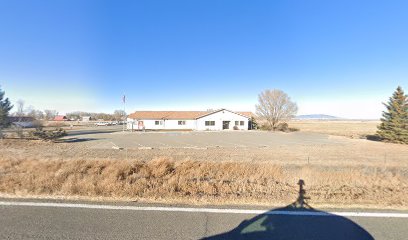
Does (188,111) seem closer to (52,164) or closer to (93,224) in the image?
(52,164)

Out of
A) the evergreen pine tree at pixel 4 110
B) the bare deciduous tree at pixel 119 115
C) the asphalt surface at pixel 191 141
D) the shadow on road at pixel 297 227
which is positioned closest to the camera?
the shadow on road at pixel 297 227

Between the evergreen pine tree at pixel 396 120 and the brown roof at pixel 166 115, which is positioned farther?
the brown roof at pixel 166 115

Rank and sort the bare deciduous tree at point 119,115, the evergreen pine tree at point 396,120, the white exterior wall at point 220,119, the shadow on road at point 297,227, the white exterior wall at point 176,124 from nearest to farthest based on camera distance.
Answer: the shadow on road at point 297,227 < the evergreen pine tree at point 396,120 < the white exterior wall at point 220,119 < the white exterior wall at point 176,124 < the bare deciduous tree at point 119,115

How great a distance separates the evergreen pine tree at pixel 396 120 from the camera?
29.1 metres

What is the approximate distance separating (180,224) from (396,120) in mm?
37078

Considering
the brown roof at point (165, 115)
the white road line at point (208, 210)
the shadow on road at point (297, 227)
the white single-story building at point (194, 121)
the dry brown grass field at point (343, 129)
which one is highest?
the brown roof at point (165, 115)

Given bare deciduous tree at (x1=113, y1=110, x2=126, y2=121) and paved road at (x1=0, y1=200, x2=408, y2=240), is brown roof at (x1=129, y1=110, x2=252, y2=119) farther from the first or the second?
bare deciduous tree at (x1=113, y1=110, x2=126, y2=121)

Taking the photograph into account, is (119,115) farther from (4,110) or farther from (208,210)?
(208,210)

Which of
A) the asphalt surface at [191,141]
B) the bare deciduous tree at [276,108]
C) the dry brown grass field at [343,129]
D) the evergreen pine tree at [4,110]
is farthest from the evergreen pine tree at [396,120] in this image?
the evergreen pine tree at [4,110]

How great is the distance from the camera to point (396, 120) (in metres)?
29.9

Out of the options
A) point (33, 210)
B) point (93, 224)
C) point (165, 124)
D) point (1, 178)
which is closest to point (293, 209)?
point (93, 224)

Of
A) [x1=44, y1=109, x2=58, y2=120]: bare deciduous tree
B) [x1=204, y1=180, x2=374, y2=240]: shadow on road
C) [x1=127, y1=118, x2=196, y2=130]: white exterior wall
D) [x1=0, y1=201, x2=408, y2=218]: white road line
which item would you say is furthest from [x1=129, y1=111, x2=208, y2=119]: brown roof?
[x1=44, y1=109, x2=58, y2=120]: bare deciduous tree

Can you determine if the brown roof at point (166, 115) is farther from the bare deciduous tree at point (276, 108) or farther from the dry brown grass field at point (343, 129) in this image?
the dry brown grass field at point (343, 129)

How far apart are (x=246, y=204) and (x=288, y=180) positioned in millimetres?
2364
